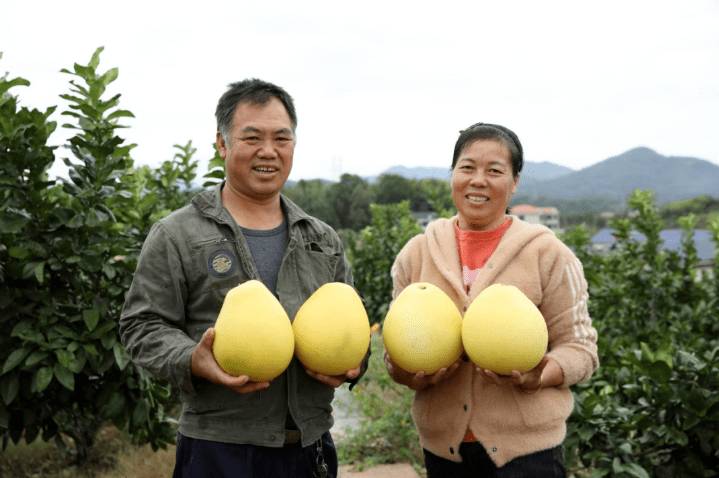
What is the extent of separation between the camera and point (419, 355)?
6.11 ft

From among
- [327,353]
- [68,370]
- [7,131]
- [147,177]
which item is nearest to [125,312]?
[327,353]

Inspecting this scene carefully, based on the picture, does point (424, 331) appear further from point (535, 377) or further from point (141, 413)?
point (141, 413)

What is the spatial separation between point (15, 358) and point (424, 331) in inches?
89.4

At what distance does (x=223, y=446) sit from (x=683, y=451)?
2489mm

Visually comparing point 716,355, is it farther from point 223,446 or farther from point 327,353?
point 223,446

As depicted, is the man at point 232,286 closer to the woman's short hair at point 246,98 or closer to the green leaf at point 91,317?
the woman's short hair at point 246,98

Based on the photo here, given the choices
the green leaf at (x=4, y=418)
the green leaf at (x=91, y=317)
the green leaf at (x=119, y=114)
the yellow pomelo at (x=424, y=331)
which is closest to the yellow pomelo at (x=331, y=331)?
the yellow pomelo at (x=424, y=331)

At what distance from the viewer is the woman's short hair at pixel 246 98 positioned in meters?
1.94

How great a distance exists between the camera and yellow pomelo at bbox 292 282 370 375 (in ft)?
A: 5.85

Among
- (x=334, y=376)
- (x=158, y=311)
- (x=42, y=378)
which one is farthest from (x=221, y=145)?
(x=42, y=378)

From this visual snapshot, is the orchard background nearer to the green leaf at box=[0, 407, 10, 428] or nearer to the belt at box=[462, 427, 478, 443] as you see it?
the green leaf at box=[0, 407, 10, 428]

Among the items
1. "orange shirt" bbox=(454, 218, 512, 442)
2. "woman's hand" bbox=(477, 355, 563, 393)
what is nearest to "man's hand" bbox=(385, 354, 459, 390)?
"woman's hand" bbox=(477, 355, 563, 393)

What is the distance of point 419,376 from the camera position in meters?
1.91

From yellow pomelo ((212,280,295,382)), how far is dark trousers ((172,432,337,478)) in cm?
31
